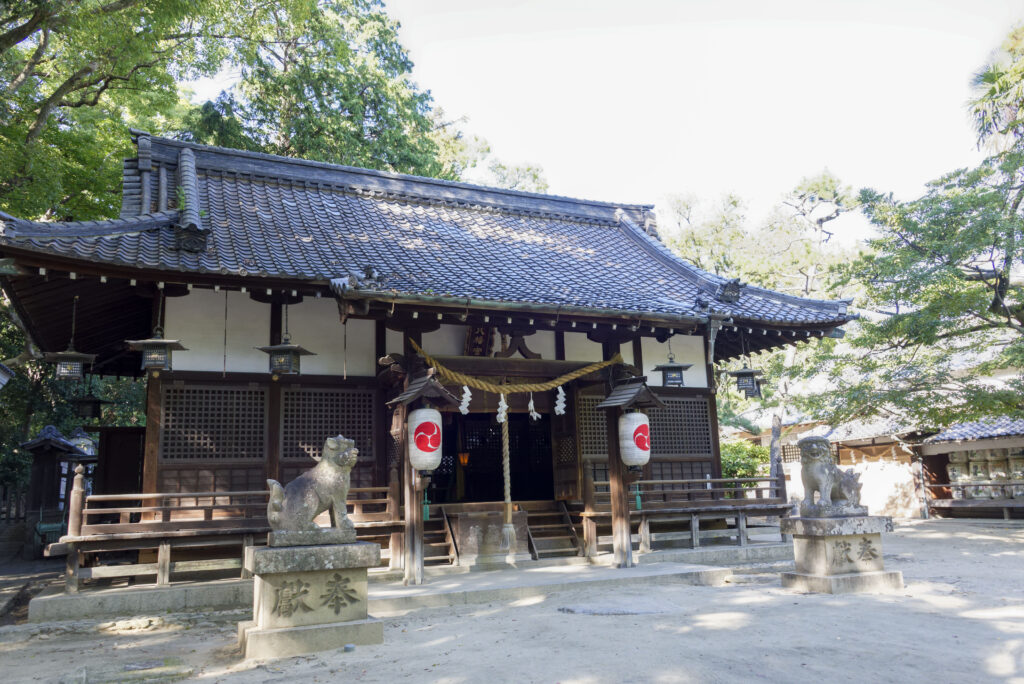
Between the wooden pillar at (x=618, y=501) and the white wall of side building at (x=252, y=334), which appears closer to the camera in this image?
the white wall of side building at (x=252, y=334)

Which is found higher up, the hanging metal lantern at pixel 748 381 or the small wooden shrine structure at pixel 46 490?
the hanging metal lantern at pixel 748 381

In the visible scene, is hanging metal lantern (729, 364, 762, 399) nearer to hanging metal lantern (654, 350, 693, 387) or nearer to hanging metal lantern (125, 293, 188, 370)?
hanging metal lantern (654, 350, 693, 387)

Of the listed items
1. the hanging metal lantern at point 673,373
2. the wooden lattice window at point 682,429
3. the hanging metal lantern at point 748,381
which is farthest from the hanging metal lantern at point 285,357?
the hanging metal lantern at point 748,381

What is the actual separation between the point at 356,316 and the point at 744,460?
20.3m

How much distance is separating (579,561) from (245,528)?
541cm

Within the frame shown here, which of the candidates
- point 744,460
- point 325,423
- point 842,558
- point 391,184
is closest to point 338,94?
point 391,184

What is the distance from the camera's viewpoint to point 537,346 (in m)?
12.6

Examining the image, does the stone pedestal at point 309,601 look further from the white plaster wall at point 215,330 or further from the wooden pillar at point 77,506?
the white plaster wall at point 215,330

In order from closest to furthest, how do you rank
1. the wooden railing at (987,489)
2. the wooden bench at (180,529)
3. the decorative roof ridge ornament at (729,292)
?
the wooden bench at (180,529) < the decorative roof ridge ornament at (729,292) < the wooden railing at (987,489)

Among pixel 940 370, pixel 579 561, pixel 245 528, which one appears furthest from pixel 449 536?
pixel 940 370

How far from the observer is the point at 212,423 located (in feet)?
33.7

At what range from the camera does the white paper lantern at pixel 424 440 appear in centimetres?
960

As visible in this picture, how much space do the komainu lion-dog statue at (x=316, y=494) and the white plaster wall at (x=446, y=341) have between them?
184 inches

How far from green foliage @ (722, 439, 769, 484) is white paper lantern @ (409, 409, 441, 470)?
17299 mm
